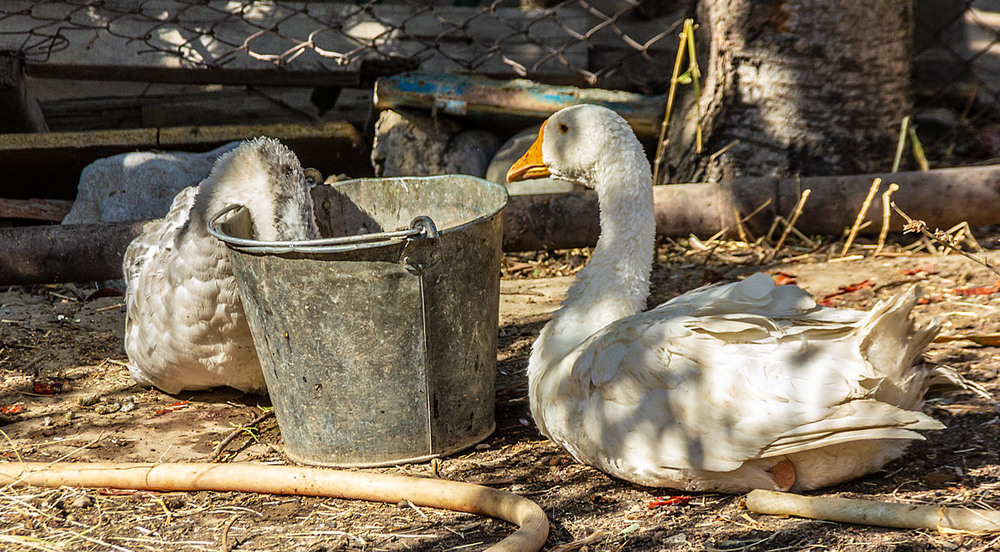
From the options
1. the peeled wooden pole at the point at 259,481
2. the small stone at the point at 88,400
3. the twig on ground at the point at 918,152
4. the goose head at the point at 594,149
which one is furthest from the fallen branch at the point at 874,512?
the twig on ground at the point at 918,152

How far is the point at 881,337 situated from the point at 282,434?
2044 millimetres

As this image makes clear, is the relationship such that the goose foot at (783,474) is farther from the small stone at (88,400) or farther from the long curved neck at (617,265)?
the small stone at (88,400)

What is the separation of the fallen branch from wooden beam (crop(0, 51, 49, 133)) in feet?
17.0

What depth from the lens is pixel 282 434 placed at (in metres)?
3.21

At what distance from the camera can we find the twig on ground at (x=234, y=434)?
3.19 m

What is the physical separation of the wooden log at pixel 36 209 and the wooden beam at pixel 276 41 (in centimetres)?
101

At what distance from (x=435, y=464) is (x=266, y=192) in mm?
1210

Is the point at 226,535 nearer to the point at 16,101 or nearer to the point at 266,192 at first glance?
the point at 266,192

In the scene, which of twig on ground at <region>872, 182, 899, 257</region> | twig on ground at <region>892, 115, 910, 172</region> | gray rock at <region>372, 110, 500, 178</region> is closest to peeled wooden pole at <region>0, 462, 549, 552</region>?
twig on ground at <region>872, 182, 899, 257</region>

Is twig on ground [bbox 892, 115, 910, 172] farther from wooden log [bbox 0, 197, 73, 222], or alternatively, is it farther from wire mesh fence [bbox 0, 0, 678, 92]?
wooden log [bbox 0, 197, 73, 222]

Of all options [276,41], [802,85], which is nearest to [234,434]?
[276,41]

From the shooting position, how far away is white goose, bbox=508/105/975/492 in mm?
2416

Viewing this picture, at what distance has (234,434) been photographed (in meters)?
Answer: 3.37

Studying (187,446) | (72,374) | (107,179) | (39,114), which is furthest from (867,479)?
(39,114)
